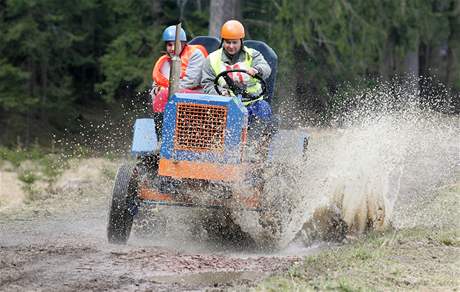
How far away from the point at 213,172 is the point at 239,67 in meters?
Answer: 1.54

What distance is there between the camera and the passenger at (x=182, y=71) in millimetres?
11031

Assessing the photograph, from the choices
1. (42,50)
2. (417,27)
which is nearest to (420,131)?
(417,27)

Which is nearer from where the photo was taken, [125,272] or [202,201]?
[125,272]

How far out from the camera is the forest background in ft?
83.8

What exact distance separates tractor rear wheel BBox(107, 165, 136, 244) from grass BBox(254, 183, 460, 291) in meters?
2.08

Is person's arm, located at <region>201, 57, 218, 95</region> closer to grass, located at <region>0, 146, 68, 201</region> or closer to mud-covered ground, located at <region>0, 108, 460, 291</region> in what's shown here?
mud-covered ground, located at <region>0, 108, 460, 291</region>

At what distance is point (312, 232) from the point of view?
10289 millimetres

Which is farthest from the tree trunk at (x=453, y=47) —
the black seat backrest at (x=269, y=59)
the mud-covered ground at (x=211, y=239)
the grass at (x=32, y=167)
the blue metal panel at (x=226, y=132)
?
the blue metal panel at (x=226, y=132)

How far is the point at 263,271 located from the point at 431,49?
2921 centimetres

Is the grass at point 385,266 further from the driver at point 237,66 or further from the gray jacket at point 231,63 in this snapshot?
the gray jacket at point 231,63

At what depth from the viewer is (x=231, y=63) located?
10867 millimetres

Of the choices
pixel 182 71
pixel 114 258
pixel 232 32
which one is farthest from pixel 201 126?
pixel 182 71

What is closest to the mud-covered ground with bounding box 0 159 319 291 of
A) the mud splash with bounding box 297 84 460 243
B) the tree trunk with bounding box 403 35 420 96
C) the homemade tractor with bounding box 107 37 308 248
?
the homemade tractor with bounding box 107 37 308 248

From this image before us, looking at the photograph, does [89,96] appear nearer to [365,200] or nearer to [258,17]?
[258,17]
